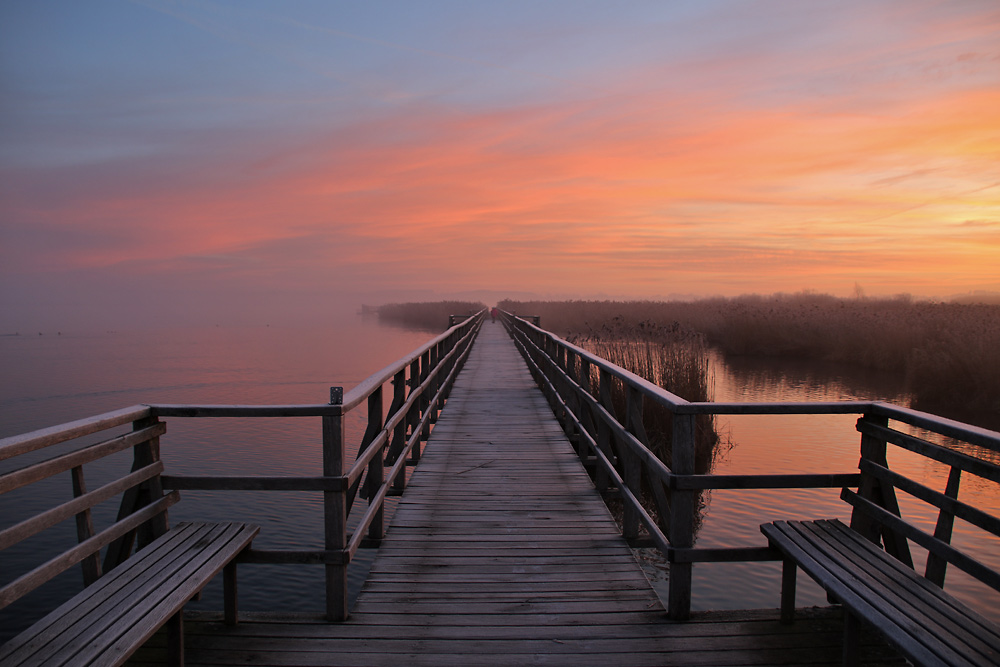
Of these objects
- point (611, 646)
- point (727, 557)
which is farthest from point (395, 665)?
point (727, 557)

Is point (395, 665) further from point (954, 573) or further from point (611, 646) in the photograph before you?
point (954, 573)

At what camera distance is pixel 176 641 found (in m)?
2.65

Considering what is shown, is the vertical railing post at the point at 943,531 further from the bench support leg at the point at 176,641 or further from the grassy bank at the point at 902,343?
the grassy bank at the point at 902,343

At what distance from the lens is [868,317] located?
20375mm

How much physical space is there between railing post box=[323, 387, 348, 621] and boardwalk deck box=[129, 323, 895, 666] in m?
0.12

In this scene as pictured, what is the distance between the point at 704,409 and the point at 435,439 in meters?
4.79

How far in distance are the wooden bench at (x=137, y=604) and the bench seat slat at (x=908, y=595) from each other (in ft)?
9.28

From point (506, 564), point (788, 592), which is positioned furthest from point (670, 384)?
point (788, 592)

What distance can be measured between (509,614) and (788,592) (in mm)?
1408

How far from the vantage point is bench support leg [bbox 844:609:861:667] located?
267cm

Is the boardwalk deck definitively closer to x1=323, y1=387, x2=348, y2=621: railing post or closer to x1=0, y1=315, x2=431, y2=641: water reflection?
x1=323, y1=387, x2=348, y2=621: railing post

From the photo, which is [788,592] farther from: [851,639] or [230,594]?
[230,594]

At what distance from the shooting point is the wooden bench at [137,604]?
2113 millimetres

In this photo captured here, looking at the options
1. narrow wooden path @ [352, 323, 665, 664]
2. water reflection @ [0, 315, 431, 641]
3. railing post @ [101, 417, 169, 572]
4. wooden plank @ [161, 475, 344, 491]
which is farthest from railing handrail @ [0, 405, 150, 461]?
water reflection @ [0, 315, 431, 641]
